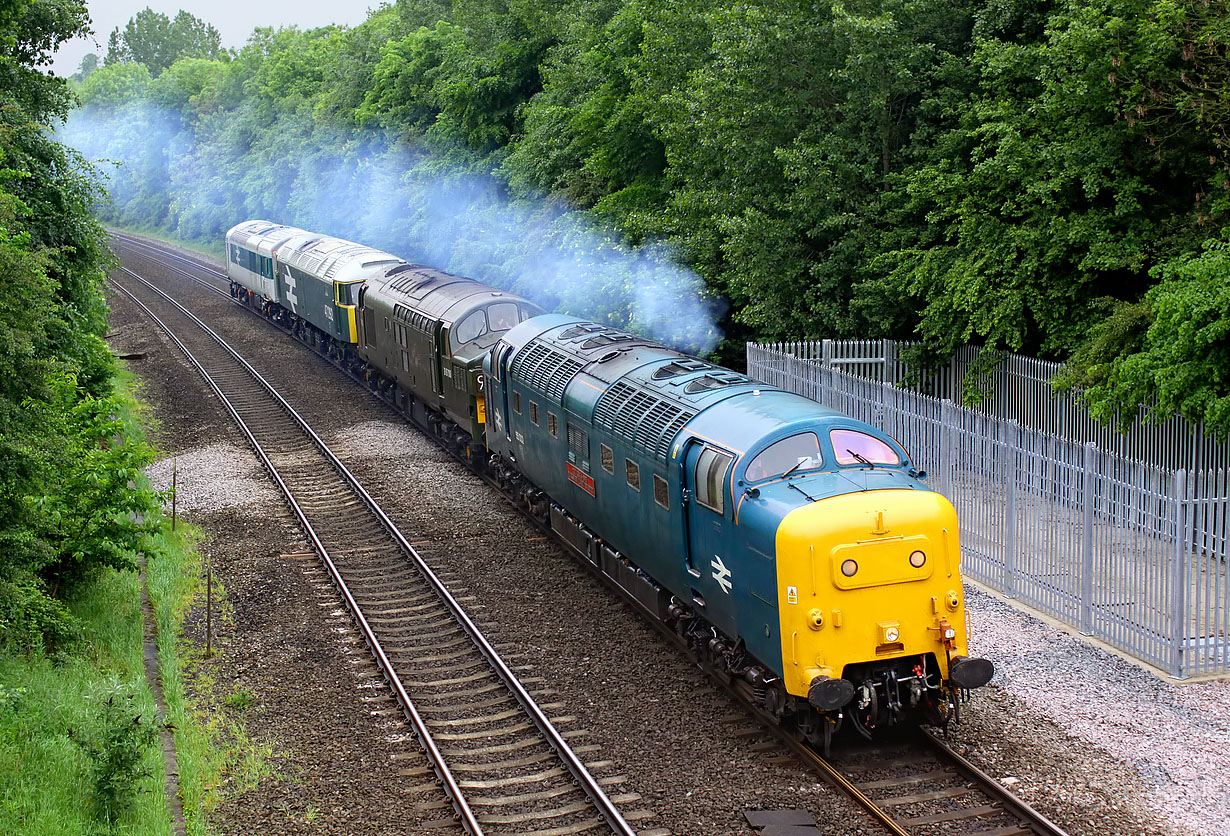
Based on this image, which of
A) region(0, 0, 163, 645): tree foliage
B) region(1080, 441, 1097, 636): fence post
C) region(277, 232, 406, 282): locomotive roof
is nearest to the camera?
region(0, 0, 163, 645): tree foliage

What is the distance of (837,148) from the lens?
22.8 m

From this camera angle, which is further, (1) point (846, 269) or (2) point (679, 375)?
(1) point (846, 269)

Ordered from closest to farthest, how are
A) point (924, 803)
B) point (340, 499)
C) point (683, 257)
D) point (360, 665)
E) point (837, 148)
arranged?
point (924, 803) < point (360, 665) < point (340, 499) < point (837, 148) < point (683, 257)

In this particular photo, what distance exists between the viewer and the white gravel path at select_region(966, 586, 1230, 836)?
940 centimetres

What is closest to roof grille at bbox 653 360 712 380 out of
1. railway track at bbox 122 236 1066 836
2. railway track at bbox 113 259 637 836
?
railway track at bbox 113 259 637 836

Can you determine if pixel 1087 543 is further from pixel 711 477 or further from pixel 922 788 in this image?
pixel 711 477

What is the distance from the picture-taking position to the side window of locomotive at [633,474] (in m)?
13.0

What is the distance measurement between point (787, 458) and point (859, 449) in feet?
2.58

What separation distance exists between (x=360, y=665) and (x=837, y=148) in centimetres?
1464

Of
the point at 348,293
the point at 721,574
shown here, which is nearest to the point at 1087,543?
the point at 721,574

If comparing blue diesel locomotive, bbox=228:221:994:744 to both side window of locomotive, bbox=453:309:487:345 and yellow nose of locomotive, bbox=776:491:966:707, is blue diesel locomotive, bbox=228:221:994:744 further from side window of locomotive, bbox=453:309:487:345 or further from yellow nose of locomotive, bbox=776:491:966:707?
side window of locomotive, bbox=453:309:487:345

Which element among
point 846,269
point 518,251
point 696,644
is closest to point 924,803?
point 696,644

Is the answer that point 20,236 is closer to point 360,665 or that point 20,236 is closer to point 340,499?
point 340,499

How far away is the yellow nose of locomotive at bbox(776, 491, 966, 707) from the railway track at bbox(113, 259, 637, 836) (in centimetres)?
208
